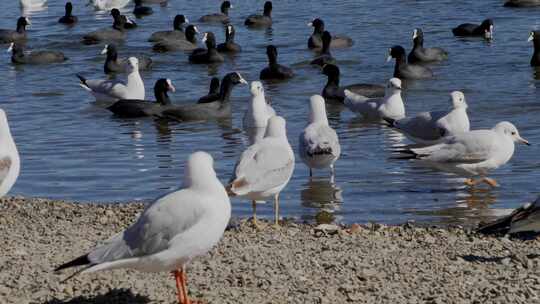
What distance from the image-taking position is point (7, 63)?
28.4 meters

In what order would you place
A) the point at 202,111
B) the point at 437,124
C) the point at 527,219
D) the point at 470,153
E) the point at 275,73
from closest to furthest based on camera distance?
the point at 527,219, the point at 470,153, the point at 437,124, the point at 202,111, the point at 275,73

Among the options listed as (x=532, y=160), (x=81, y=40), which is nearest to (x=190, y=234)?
(x=532, y=160)

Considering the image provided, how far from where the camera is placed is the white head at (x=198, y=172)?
7711mm

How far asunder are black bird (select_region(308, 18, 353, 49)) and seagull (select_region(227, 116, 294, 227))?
1544cm

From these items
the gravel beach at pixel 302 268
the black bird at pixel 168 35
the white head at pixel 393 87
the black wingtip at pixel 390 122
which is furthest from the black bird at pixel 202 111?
the black bird at pixel 168 35

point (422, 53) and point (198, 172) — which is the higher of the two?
point (198, 172)

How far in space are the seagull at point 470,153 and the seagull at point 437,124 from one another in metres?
2.24

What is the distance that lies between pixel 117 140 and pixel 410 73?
743cm

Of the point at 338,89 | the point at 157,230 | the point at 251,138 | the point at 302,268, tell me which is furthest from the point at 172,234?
the point at 338,89

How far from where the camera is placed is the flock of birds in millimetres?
7551

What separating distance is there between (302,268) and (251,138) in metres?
9.14

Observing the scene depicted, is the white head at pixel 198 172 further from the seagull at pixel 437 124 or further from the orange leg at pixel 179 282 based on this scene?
the seagull at pixel 437 124

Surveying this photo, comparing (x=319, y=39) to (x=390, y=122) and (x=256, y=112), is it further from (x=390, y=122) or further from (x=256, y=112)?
(x=390, y=122)

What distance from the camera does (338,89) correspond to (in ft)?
71.1
